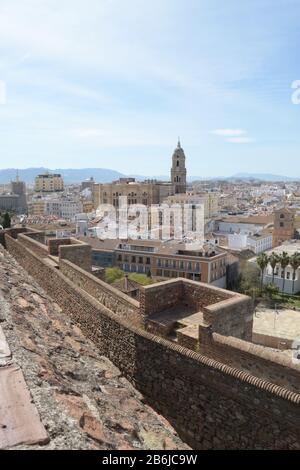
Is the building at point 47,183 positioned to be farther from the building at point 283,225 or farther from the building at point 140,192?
the building at point 283,225

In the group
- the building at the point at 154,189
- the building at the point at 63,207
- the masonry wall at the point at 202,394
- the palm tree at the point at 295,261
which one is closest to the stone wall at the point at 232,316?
the masonry wall at the point at 202,394

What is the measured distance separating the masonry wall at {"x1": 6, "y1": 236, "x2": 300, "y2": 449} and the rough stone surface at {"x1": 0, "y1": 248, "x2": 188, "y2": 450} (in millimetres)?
256

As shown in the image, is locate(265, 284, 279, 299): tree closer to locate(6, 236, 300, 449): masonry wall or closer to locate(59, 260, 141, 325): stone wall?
locate(59, 260, 141, 325): stone wall

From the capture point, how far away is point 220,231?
7944 cm

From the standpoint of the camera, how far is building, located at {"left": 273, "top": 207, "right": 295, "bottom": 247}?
61625mm

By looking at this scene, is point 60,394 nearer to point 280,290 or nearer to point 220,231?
point 280,290

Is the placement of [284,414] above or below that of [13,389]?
below

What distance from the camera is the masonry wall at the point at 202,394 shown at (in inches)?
198

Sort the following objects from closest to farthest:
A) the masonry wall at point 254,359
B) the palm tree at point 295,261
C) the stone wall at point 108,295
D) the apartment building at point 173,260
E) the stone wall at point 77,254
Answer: the masonry wall at point 254,359, the stone wall at point 108,295, the stone wall at point 77,254, the apartment building at point 173,260, the palm tree at point 295,261

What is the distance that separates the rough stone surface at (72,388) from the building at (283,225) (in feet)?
190

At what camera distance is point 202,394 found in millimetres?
5855

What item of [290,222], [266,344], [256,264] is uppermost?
[290,222]

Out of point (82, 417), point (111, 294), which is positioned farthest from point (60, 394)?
point (111, 294)
